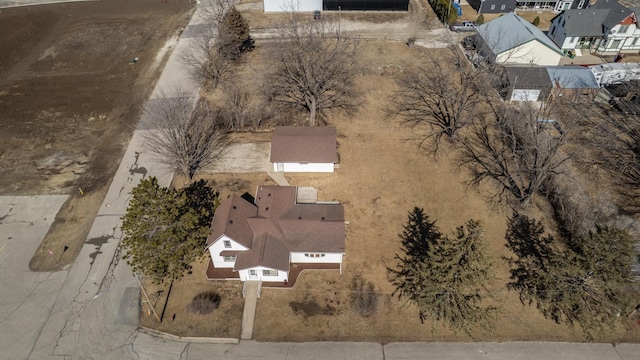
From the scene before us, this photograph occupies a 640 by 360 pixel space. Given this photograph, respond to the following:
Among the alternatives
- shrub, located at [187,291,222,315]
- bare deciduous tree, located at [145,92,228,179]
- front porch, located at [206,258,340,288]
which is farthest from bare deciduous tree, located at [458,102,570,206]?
bare deciduous tree, located at [145,92,228,179]

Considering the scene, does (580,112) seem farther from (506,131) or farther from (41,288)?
(41,288)

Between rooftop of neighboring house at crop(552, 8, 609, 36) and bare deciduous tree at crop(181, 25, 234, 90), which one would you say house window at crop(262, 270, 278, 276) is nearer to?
bare deciduous tree at crop(181, 25, 234, 90)

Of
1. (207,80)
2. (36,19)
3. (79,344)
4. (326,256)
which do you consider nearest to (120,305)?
(79,344)

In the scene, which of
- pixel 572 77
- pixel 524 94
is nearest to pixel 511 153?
pixel 524 94

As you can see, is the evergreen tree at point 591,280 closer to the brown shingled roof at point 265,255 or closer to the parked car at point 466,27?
the brown shingled roof at point 265,255

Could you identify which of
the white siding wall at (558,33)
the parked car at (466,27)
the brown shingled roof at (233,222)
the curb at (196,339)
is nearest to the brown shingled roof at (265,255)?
the brown shingled roof at (233,222)

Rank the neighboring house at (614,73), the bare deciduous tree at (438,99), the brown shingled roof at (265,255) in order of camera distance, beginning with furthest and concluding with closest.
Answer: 1. the neighboring house at (614,73)
2. the bare deciduous tree at (438,99)
3. the brown shingled roof at (265,255)
